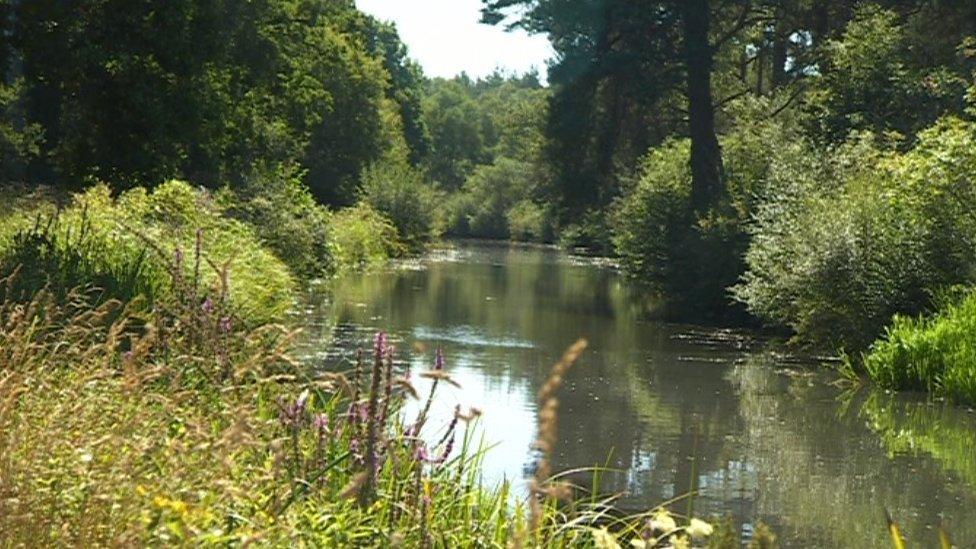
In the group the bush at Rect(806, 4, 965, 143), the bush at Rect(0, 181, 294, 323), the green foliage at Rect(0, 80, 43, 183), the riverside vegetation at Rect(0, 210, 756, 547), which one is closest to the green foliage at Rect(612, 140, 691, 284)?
the bush at Rect(806, 4, 965, 143)

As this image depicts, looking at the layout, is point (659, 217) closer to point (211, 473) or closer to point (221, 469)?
point (211, 473)

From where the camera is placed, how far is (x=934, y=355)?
16359mm

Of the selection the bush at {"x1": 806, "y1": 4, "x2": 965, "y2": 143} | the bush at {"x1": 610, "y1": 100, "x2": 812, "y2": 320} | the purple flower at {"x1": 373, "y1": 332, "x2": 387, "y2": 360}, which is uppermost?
the bush at {"x1": 806, "y1": 4, "x2": 965, "y2": 143}

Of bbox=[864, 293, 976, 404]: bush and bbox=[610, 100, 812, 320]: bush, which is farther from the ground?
bbox=[610, 100, 812, 320]: bush

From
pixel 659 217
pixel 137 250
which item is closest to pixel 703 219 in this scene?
pixel 659 217

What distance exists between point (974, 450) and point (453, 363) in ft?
23.4

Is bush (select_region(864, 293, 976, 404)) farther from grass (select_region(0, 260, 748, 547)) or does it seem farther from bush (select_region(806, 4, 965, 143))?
bush (select_region(806, 4, 965, 143))

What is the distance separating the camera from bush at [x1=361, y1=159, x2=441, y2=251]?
5619 centimetres

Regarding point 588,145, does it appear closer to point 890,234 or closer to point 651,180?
A: point 651,180

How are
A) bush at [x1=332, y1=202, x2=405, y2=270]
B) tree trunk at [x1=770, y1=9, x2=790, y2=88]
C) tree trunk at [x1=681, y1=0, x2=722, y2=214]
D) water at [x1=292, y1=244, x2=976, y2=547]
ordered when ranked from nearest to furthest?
water at [x1=292, y1=244, x2=976, y2=547] < tree trunk at [x1=681, y1=0, x2=722, y2=214] < bush at [x1=332, y1=202, x2=405, y2=270] < tree trunk at [x1=770, y1=9, x2=790, y2=88]

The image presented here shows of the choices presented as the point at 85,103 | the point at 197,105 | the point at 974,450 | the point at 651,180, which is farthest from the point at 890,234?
the point at 651,180

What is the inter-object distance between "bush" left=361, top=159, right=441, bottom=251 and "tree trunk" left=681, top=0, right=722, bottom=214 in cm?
2351

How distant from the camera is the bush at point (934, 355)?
1559 centimetres

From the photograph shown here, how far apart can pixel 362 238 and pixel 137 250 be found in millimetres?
26625
